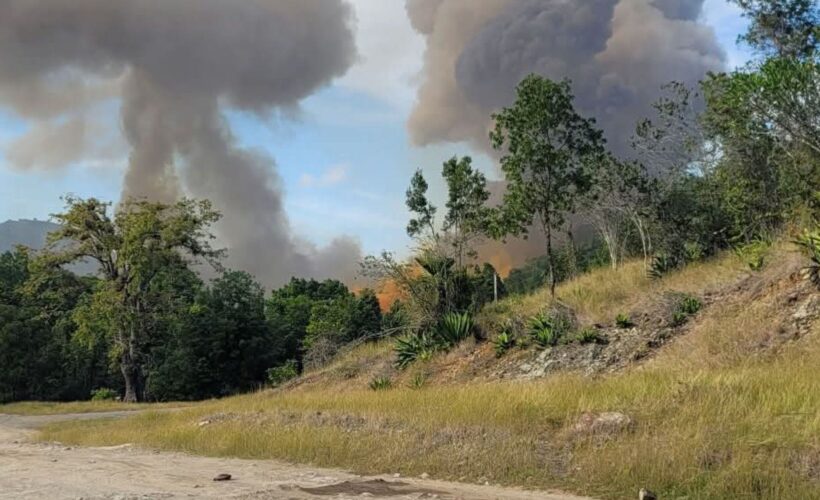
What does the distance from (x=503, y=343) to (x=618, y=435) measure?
1203 cm

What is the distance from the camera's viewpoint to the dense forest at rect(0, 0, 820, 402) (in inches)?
856

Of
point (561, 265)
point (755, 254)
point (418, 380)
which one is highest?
point (561, 265)

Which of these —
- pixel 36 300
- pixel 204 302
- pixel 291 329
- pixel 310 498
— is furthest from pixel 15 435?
pixel 291 329

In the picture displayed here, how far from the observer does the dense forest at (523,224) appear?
71.4ft

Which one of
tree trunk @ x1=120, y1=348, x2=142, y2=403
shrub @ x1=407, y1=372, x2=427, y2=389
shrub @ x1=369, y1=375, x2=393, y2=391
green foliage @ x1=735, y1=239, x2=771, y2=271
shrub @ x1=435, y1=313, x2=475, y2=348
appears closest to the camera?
green foliage @ x1=735, y1=239, x2=771, y2=271

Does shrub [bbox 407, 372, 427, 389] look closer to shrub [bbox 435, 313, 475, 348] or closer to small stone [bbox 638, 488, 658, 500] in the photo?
shrub [bbox 435, 313, 475, 348]

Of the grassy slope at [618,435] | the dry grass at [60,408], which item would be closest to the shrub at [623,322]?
the grassy slope at [618,435]

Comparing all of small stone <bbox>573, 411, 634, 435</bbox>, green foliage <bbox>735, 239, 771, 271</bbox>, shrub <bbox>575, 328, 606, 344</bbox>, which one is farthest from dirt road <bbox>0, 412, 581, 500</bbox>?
green foliage <bbox>735, 239, 771, 271</bbox>

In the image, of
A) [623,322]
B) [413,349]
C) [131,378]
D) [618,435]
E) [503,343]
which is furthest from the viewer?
[131,378]

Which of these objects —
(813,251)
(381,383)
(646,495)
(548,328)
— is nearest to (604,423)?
Result: (646,495)

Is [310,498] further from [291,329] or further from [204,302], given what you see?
[291,329]

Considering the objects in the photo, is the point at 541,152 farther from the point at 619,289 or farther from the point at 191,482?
the point at 191,482

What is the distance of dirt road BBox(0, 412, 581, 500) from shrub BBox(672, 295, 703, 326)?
11.7 metres

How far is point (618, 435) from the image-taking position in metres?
9.29
